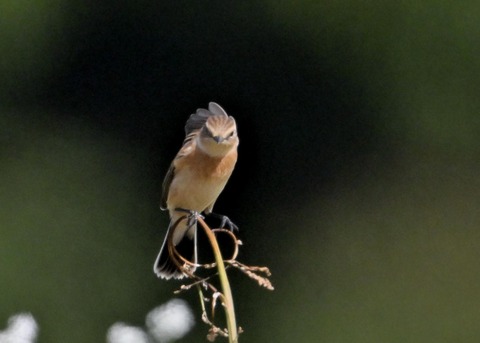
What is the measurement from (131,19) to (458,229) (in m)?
2.21

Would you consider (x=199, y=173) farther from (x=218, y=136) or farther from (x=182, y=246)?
(x=182, y=246)

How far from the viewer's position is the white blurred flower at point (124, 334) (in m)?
0.85

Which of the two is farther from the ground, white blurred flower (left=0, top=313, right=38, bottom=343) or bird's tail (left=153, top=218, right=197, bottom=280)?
bird's tail (left=153, top=218, right=197, bottom=280)

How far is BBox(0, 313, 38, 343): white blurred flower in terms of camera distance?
831 millimetres

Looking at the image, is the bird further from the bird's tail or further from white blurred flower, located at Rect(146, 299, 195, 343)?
white blurred flower, located at Rect(146, 299, 195, 343)

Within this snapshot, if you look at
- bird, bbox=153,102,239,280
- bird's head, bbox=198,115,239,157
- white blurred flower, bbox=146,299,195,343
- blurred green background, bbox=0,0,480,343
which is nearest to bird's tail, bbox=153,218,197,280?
bird, bbox=153,102,239,280

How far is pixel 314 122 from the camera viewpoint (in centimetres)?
599

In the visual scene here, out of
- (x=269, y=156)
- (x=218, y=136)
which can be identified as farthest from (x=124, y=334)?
(x=269, y=156)

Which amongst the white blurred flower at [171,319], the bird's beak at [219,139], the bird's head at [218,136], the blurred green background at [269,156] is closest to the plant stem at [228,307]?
the white blurred flower at [171,319]

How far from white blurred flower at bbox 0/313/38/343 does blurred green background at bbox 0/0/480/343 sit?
3277 mm

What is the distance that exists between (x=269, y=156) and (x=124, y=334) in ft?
15.5

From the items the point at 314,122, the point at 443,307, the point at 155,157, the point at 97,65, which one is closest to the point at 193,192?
the point at 443,307

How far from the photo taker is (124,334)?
858 mm

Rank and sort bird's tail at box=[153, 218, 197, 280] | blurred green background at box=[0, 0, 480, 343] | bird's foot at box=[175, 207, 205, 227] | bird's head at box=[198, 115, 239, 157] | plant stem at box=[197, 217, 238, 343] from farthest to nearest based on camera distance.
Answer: blurred green background at box=[0, 0, 480, 343] → bird's tail at box=[153, 218, 197, 280] → bird's head at box=[198, 115, 239, 157] → bird's foot at box=[175, 207, 205, 227] → plant stem at box=[197, 217, 238, 343]
